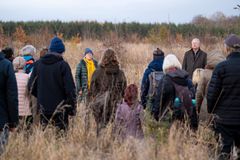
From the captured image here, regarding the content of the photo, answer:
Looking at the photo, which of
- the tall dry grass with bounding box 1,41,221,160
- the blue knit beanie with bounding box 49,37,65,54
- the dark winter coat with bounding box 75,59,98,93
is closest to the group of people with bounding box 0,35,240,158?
the blue knit beanie with bounding box 49,37,65,54

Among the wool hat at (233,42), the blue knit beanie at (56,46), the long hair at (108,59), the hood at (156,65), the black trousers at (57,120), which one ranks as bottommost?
the black trousers at (57,120)

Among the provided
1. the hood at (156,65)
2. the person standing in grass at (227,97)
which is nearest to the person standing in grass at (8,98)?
the person standing in grass at (227,97)

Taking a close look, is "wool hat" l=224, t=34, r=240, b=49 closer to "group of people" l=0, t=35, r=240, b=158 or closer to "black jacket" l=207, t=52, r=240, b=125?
"group of people" l=0, t=35, r=240, b=158

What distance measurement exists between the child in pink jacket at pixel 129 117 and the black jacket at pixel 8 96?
1.51 meters

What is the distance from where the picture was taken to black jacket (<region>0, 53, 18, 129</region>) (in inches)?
226

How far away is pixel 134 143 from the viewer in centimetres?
594

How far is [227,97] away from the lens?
19.4 ft

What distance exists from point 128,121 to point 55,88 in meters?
1.24

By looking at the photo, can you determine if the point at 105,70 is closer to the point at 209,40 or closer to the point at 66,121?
the point at 66,121

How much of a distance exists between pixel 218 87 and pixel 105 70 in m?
1.84

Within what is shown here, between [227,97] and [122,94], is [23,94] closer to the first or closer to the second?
[122,94]

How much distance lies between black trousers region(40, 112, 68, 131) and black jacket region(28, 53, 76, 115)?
9cm

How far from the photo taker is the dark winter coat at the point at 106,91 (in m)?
6.87

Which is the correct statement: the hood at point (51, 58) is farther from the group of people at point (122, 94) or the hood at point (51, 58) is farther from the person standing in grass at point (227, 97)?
the person standing in grass at point (227, 97)
